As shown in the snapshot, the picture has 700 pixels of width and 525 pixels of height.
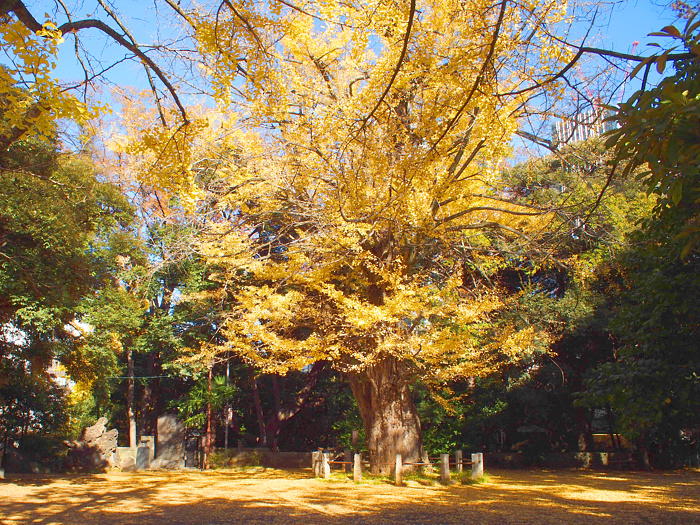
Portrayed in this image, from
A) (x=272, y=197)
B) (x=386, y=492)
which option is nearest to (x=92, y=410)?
(x=272, y=197)

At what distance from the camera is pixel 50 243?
31.7 feet

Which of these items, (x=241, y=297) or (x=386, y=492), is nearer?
(x=386, y=492)

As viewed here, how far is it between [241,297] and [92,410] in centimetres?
1285

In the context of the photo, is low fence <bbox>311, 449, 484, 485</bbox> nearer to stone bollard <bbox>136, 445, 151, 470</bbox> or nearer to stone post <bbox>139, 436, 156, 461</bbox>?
stone bollard <bbox>136, 445, 151, 470</bbox>

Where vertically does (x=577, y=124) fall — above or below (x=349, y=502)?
above

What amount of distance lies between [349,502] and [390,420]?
2.84 m

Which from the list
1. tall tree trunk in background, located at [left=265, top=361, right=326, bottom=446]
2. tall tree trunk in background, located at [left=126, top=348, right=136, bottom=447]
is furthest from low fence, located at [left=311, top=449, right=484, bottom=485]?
tall tree trunk in background, located at [left=126, top=348, right=136, bottom=447]

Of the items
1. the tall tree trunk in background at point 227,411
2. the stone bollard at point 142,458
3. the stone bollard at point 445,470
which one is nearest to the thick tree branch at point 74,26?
the stone bollard at point 445,470

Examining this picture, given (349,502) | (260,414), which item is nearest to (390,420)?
(349,502)

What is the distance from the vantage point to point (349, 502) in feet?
23.7

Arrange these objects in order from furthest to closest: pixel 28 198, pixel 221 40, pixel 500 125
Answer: pixel 28 198
pixel 500 125
pixel 221 40

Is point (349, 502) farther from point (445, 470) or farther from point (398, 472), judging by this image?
point (445, 470)

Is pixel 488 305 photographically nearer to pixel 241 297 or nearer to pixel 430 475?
pixel 430 475

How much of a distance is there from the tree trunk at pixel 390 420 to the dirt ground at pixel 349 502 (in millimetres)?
621
